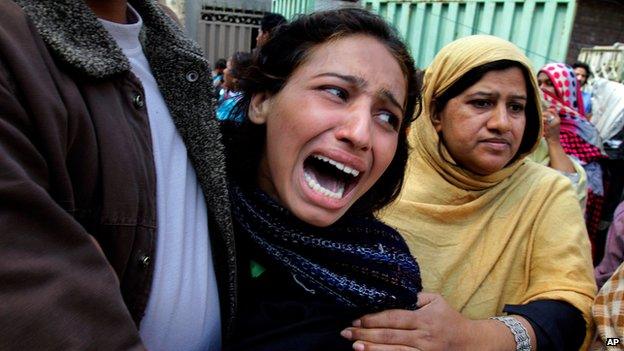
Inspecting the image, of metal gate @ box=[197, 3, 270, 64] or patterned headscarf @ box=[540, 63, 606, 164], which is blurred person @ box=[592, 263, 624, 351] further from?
metal gate @ box=[197, 3, 270, 64]

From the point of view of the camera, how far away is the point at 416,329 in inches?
46.2

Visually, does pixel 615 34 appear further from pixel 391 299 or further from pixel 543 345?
pixel 391 299

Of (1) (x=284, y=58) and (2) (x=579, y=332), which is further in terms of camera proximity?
(2) (x=579, y=332)

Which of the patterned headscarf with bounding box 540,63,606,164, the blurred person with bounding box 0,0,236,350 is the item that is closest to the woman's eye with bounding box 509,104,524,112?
the blurred person with bounding box 0,0,236,350

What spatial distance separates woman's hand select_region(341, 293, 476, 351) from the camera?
3.51ft

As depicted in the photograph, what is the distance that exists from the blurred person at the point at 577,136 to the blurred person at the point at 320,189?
2.59 meters

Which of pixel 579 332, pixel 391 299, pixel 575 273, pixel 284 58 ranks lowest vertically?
pixel 579 332

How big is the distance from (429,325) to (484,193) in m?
0.82

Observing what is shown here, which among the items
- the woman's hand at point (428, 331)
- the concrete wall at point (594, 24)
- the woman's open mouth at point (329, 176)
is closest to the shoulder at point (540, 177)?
the woman's hand at point (428, 331)

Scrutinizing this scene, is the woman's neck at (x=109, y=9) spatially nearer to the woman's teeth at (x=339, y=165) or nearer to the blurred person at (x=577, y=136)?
the woman's teeth at (x=339, y=165)

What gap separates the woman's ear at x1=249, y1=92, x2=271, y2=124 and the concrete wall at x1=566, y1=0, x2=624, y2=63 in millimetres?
5837

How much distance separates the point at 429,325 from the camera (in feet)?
4.01

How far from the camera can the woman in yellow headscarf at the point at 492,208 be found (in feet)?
5.25

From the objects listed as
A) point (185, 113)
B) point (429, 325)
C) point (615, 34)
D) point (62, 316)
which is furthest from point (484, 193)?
point (615, 34)
